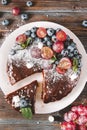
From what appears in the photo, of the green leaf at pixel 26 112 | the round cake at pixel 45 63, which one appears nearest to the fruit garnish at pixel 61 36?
the round cake at pixel 45 63

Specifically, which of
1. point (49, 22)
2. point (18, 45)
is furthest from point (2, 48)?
point (49, 22)

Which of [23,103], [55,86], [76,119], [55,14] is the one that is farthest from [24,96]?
[55,14]

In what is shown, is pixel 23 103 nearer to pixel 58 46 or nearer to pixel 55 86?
pixel 55 86

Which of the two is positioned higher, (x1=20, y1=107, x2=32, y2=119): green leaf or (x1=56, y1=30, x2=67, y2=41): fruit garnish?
(x1=56, y1=30, x2=67, y2=41): fruit garnish

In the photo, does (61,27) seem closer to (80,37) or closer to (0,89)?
(80,37)

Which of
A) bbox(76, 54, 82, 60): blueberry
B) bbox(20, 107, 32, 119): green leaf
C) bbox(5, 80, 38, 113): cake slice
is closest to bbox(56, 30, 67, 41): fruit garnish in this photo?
bbox(76, 54, 82, 60): blueberry

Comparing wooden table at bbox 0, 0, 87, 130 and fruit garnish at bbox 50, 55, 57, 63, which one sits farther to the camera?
wooden table at bbox 0, 0, 87, 130

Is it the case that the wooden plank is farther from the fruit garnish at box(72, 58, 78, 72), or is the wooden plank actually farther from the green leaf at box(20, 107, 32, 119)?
the green leaf at box(20, 107, 32, 119)
